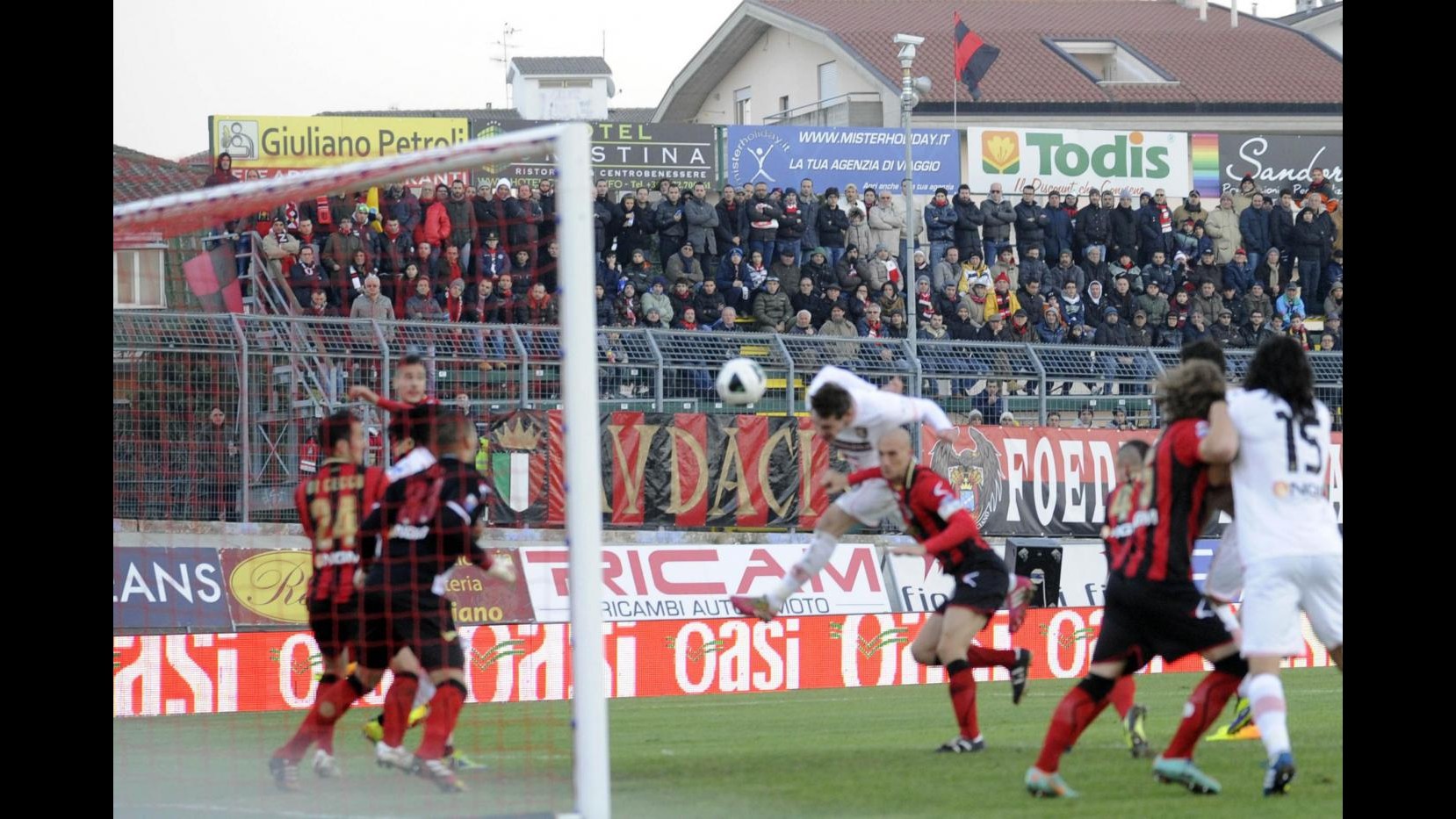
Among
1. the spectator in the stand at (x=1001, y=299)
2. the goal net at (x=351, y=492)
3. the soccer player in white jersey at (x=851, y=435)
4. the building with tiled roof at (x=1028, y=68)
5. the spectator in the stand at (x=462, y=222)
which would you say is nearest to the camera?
the goal net at (x=351, y=492)

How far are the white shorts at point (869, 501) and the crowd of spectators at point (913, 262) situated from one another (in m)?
8.87

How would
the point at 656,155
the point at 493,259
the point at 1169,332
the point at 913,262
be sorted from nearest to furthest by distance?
the point at 493,259 → the point at 913,262 → the point at 1169,332 → the point at 656,155

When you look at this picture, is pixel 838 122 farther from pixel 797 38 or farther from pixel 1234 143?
pixel 1234 143

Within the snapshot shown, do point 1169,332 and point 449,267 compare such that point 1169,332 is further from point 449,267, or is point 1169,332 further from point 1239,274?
point 449,267

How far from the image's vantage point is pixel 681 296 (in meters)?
Answer: 23.7

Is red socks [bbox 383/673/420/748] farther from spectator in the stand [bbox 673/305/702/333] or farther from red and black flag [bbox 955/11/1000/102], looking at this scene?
red and black flag [bbox 955/11/1000/102]

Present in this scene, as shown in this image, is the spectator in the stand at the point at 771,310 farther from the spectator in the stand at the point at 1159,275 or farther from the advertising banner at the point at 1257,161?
the advertising banner at the point at 1257,161

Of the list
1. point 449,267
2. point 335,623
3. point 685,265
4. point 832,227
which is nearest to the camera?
point 335,623

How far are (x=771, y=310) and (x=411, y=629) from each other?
15178 millimetres

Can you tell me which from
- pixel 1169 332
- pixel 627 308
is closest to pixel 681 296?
pixel 627 308

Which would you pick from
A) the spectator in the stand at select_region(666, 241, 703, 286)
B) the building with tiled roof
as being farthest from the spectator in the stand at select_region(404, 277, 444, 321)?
the building with tiled roof

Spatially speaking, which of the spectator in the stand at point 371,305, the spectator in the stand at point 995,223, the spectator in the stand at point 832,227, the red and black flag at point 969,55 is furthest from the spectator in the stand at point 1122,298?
the spectator in the stand at point 371,305

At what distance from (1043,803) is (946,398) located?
44.7ft

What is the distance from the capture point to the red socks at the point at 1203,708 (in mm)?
8484
